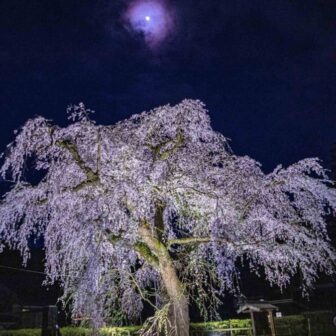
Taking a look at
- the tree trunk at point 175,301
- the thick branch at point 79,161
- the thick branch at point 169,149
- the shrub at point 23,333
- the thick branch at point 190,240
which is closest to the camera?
the thick branch at point 79,161

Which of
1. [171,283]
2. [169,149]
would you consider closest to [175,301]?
[171,283]

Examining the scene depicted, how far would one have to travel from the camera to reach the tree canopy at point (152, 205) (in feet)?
23.6

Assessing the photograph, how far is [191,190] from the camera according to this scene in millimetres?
7754

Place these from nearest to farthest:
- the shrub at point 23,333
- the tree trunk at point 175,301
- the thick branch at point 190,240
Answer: the tree trunk at point 175,301, the thick branch at point 190,240, the shrub at point 23,333

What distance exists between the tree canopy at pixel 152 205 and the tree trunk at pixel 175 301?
0.03m

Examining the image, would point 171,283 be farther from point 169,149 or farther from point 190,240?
point 169,149

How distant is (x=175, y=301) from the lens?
760 cm

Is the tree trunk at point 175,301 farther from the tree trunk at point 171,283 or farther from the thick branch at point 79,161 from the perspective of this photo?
the thick branch at point 79,161

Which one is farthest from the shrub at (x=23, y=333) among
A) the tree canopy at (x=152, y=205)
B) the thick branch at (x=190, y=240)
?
the thick branch at (x=190, y=240)

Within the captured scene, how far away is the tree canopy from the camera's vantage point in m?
7.20

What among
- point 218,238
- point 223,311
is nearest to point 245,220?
point 218,238

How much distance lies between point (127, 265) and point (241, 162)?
10.8ft

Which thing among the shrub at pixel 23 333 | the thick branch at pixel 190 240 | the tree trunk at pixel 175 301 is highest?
the thick branch at pixel 190 240

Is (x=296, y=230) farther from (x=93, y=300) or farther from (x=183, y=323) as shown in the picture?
(x=93, y=300)
